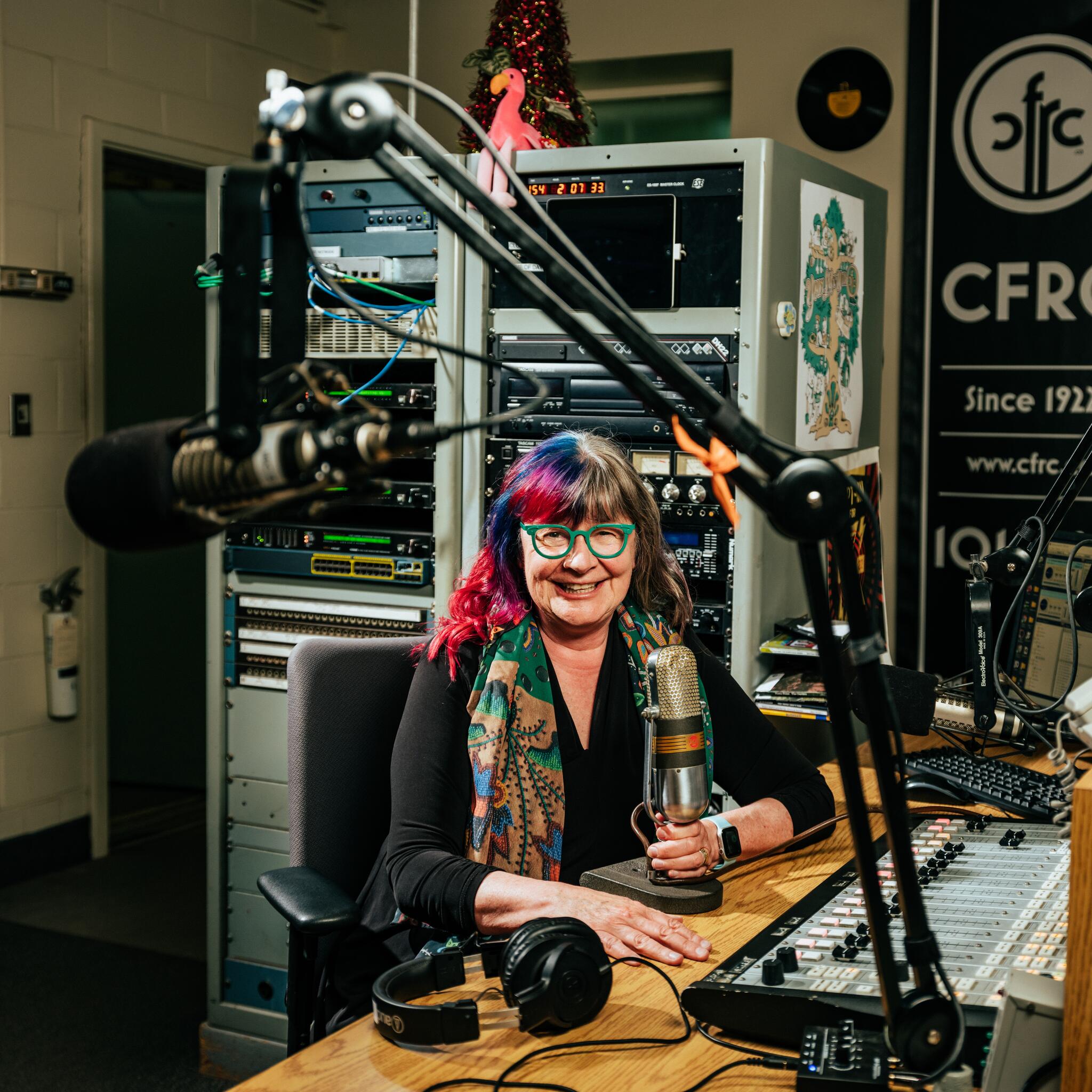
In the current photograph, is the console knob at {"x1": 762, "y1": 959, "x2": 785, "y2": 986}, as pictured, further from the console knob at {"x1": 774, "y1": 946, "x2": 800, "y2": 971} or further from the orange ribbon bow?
the orange ribbon bow

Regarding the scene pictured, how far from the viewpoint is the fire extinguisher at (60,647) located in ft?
12.2

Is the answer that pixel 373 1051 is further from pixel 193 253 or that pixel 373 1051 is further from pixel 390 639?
pixel 193 253

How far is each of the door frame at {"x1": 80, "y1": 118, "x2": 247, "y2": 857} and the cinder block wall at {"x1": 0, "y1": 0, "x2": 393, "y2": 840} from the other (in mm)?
18

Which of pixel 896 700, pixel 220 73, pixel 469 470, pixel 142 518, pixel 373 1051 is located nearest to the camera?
pixel 142 518

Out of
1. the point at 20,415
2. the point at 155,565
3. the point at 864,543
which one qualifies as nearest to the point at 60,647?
the point at 20,415

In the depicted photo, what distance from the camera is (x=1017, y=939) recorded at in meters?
1.29

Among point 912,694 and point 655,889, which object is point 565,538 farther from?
point 912,694

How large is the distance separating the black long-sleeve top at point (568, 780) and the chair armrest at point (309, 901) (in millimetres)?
69

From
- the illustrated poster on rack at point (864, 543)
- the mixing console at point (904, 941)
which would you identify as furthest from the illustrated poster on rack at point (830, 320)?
the mixing console at point (904, 941)

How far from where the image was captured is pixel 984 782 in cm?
189

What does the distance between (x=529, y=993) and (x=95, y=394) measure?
123 inches

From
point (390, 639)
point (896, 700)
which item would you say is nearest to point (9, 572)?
point (390, 639)

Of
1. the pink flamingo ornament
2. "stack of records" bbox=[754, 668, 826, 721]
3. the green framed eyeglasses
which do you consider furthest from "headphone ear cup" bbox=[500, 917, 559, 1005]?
the pink flamingo ornament

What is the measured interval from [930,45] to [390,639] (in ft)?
8.29
